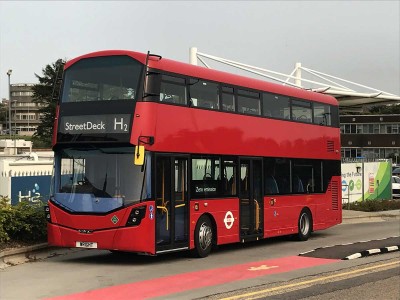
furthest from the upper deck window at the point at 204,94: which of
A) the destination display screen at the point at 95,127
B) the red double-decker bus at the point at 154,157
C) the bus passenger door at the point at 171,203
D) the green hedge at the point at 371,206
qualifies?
the green hedge at the point at 371,206

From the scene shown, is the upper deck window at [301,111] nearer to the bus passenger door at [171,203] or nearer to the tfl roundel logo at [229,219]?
the tfl roundel logo at [229,219]

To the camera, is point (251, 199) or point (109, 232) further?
point (251, 199)

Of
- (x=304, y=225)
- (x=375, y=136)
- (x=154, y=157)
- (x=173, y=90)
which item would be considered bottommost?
(x=304, y=225)

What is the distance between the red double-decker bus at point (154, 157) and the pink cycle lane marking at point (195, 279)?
127 centimetres

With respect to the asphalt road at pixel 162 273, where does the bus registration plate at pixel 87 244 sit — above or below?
above

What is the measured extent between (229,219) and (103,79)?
177 inches

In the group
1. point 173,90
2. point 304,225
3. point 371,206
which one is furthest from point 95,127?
point 371,206

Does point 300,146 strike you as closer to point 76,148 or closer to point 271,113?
point 271,113

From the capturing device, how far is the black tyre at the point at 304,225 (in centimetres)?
1655

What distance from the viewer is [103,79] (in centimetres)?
1147

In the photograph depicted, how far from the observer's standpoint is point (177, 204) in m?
11.7

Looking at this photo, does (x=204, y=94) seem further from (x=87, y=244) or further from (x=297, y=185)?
(x=297, y=185)

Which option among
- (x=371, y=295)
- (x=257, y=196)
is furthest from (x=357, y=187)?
(x=371, y=295)

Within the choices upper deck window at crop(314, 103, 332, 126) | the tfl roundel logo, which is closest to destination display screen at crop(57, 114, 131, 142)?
the tfl roundel logo
